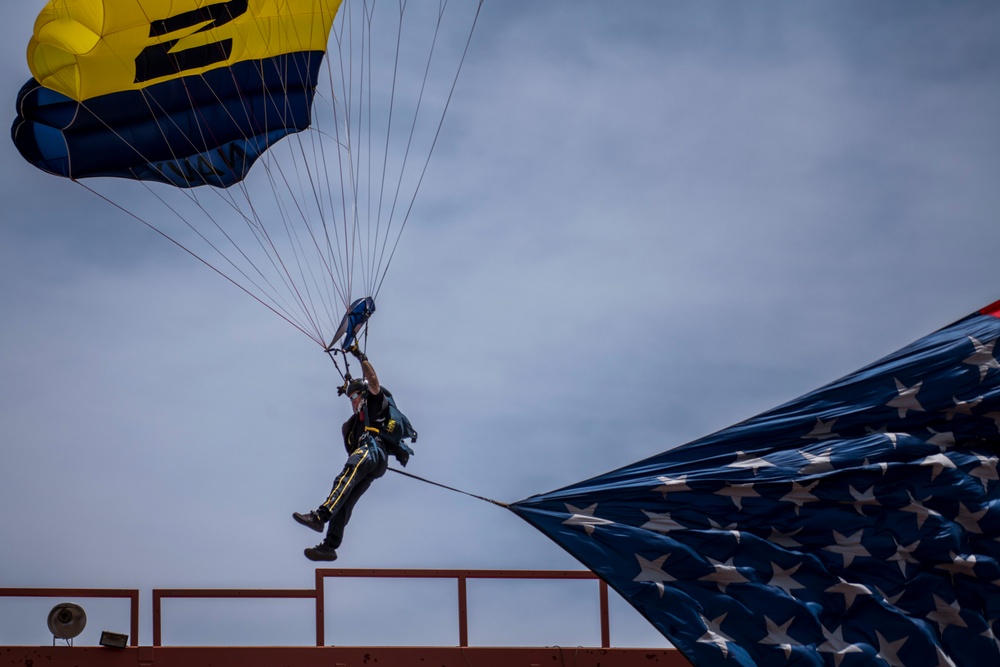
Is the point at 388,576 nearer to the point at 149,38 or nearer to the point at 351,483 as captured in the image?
the point at 351,483

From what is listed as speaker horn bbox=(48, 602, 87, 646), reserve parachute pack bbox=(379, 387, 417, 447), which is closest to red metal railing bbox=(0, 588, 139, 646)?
speaker horn bbox=(48, 602, 87, 646)

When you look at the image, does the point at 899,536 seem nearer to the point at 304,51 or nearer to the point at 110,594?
the point at 110,594

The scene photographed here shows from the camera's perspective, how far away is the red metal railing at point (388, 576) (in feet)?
46.6

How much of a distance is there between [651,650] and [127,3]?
8.70 m

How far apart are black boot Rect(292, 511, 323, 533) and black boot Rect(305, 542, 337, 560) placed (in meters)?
0.30

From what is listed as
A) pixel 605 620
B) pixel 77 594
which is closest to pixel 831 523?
pixel 605 620

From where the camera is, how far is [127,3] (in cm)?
1638

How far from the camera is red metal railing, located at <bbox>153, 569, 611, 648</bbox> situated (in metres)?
14.2

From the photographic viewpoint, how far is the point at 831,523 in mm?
13375

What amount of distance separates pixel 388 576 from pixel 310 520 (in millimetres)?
1186

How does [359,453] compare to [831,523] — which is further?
[359,453]

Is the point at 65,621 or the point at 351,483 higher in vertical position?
the point at 351,483

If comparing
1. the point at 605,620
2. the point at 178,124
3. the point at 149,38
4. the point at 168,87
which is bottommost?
the point at 605,620

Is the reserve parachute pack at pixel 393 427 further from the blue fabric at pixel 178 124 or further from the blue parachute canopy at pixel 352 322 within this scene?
the blue fabric at pixel 178 124
